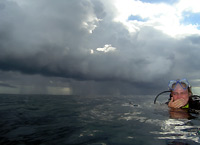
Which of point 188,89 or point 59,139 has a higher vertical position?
point 188,89

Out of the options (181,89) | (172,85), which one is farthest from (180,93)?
(172,85)

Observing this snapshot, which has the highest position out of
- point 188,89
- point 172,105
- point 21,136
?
point 188,89

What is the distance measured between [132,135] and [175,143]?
1319 mm

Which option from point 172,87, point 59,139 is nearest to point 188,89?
point 172,87

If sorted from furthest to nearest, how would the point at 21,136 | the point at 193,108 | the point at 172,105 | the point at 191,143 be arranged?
the point at 193,108
the point at 172,105
the point at 21,136
the point at 191,143

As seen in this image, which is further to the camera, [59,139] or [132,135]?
[132,135]

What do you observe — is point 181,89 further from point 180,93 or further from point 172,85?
point 172,85

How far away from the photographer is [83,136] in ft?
15.1

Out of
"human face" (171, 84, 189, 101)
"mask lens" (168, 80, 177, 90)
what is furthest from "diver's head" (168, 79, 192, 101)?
"mask lens" (168, 80, 177, 90)

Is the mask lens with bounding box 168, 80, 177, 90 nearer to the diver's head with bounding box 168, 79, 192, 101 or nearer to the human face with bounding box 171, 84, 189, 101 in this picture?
the diver's head with bounding box 168, 79, 192, 101

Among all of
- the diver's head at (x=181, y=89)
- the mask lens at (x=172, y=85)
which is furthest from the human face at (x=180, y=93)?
the mask lens at (x=172, y=85)

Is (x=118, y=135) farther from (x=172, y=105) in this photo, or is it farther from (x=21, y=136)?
(x=172, y=105)

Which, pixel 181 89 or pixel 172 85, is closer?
pixel 181 89

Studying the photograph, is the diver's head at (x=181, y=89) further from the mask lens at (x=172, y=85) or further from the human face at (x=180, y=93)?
the mask lens at (x=172, y=85)
